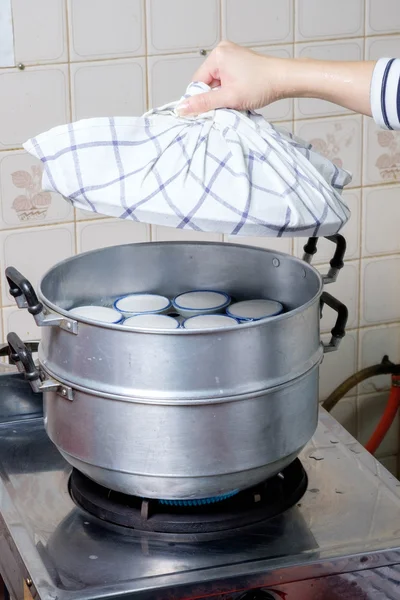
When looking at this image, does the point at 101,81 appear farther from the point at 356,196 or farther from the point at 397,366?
the point at 397,366

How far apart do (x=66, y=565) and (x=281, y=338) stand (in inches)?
13.1

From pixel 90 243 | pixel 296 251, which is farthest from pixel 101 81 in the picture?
pixel 296 251

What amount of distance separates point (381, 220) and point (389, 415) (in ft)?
1.28

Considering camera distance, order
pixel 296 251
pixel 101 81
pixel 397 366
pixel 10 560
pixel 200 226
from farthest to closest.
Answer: pixel 397 366
pixel 296 251
pixel 101 81
pixel 10 560
pixel 200 226

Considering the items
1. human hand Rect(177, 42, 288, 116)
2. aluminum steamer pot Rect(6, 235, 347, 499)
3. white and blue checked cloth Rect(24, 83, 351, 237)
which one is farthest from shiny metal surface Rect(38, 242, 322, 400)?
human hand Rect(177, 42, 288, 116)

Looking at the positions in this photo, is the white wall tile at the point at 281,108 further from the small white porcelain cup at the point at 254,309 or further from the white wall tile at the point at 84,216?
the small white porcelain cup at the point at 254,309

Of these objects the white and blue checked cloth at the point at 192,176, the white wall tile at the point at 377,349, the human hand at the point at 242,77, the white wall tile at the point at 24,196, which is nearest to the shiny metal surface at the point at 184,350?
the white and blue checked cloth at the point at 192,176

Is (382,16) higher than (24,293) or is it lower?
higher

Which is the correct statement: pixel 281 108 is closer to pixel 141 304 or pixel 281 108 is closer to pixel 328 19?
pixel 328 19

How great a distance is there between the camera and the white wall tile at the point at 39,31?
150 centimetres

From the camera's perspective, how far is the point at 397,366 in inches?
75.4

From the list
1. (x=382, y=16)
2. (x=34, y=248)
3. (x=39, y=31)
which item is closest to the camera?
(x=39, y=31)

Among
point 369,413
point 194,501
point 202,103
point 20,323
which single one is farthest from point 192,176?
point 369,413

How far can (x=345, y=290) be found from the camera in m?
1.86
